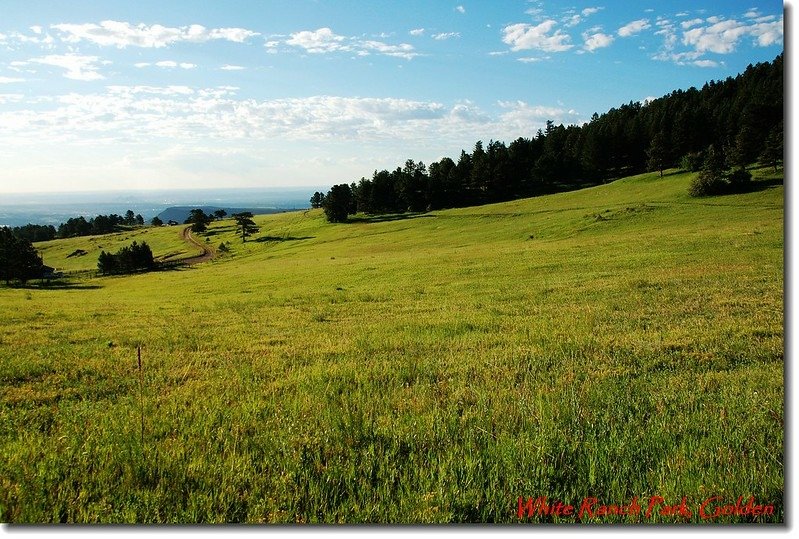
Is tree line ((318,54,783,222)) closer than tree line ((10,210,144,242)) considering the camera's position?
Yes

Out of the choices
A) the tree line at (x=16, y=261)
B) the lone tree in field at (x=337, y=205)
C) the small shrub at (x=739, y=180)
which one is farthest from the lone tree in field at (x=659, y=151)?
the tree line at (x=16, y=261)

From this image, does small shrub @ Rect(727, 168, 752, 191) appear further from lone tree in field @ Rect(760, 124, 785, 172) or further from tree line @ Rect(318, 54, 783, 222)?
tree line @ Rect(318, 54, 783, 222)

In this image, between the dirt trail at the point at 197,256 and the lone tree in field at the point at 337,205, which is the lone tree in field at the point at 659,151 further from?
the dirt trail at the point at 197,256

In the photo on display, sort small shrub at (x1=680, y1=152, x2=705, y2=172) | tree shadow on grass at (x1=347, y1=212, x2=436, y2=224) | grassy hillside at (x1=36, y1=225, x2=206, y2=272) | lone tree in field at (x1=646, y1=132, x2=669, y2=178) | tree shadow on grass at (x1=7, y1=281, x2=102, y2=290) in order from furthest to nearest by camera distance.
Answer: grassy hillside at (x1=36, y1=225, x2=206, y2=272) < tree shadow on grass at (x1=347, y1=212, x2=436, y2=224) < lone tree in field at (x1=646, y1=132, x2=669, y2=178) < small shrub at (x1=680, y1=152, x2=705, y2=172) < tree shadow on grass at (x1=7, y1=281, x2=102, y2=290)

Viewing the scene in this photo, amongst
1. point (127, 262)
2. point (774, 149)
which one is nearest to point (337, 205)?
point (127, 262)

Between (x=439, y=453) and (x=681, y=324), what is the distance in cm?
888

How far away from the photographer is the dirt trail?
8730 cm

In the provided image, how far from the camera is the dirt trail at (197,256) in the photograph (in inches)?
3437

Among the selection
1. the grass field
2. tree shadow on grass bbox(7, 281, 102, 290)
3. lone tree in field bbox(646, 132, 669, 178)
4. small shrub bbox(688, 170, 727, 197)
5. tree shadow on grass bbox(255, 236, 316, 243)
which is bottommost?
tree shadow on grass bbox(7, 281, 102, 290)

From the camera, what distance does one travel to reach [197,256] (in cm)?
9419

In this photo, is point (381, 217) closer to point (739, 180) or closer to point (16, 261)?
point (739, 180)

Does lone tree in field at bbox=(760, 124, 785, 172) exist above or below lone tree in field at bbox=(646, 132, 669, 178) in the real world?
below

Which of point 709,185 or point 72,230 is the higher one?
point 72,230

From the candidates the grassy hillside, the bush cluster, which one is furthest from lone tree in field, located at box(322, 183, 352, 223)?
the bush cluster
